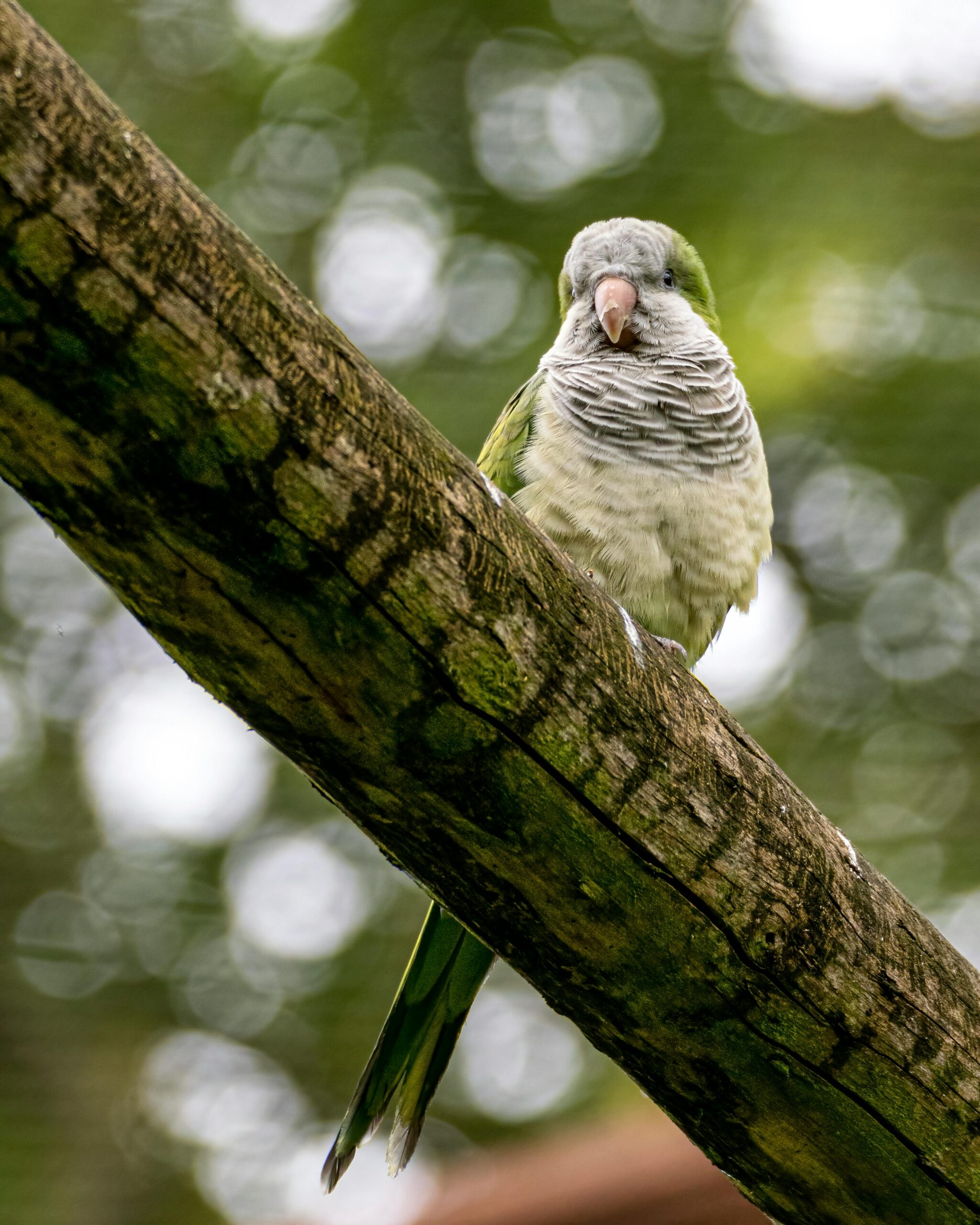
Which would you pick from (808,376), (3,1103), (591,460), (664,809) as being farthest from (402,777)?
(3,1103)

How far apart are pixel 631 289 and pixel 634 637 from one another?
1.68 m

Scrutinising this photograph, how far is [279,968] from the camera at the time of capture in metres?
6.00

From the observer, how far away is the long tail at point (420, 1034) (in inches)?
90.0

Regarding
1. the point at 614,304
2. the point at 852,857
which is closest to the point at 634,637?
the point at 852,857

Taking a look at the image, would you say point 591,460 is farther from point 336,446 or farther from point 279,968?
point 279,968

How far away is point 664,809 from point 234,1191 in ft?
16.4

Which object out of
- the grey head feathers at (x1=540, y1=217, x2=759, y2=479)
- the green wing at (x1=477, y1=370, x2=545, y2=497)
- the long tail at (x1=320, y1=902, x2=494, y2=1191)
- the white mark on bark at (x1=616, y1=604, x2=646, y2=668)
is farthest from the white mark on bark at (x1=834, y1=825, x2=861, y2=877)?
the green wing at (x1=477, y1=370, x2=545, y2=497)

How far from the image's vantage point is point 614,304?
10.1 ft

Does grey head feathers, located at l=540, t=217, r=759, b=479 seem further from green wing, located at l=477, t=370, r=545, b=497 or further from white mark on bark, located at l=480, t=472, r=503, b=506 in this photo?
white mark on bark, located at l=480, t=472, r=503, b=506

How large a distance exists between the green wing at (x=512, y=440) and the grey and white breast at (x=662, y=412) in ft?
0.22

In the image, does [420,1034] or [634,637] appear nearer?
[634,637]

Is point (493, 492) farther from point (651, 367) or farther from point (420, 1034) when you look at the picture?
point (651, 367)

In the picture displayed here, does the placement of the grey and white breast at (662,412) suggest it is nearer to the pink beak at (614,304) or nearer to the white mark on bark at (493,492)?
the pink beak at (614,304)

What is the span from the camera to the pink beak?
3.04 m
